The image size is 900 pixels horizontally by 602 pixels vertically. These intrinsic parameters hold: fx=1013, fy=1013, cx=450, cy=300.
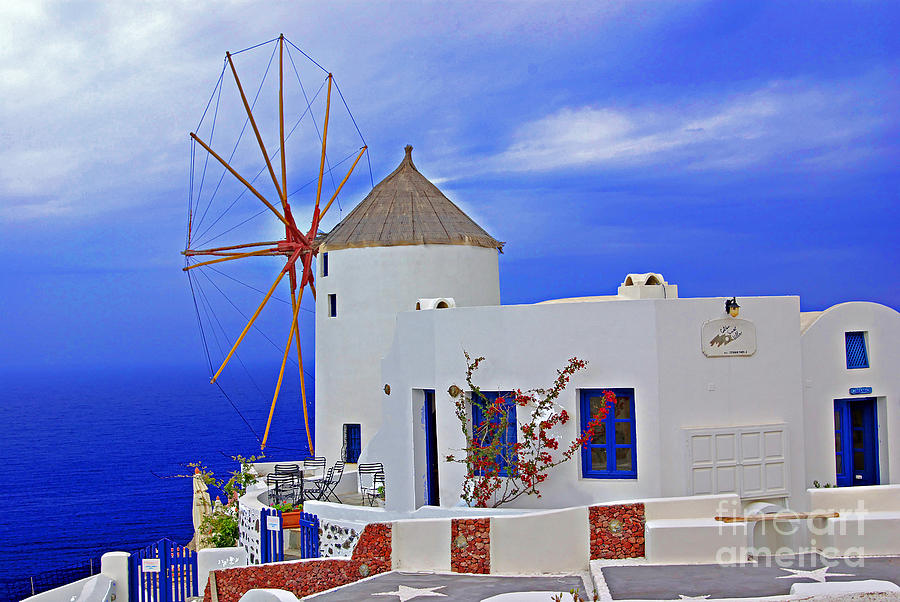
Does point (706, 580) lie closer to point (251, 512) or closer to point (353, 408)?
point (251, 512)

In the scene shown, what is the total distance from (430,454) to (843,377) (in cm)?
713

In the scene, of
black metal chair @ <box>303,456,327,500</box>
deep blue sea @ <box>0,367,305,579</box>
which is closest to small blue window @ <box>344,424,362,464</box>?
black metal chair @ <box>303,456,327,500</box>

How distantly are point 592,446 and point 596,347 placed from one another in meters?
1.57

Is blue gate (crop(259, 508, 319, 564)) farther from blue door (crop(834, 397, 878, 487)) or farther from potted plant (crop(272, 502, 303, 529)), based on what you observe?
blue door (crop(834, 397, 878, 487))

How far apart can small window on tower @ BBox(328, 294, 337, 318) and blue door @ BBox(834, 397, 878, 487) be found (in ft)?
42.3

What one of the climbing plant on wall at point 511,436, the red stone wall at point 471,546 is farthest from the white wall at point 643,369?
the red stone wall at point 471,546

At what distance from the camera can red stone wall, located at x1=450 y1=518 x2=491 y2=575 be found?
44.2ft

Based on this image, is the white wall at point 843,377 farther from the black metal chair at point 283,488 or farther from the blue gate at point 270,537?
the black metal chair at point 283,488

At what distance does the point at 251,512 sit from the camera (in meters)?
19.1

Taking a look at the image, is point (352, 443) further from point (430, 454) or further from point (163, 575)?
point (163, 575)

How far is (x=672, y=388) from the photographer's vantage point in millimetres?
15602

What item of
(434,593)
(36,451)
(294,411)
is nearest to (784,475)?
(434,593)

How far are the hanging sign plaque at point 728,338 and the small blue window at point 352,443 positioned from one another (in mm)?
11757

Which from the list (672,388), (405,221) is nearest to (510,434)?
(672,388)
